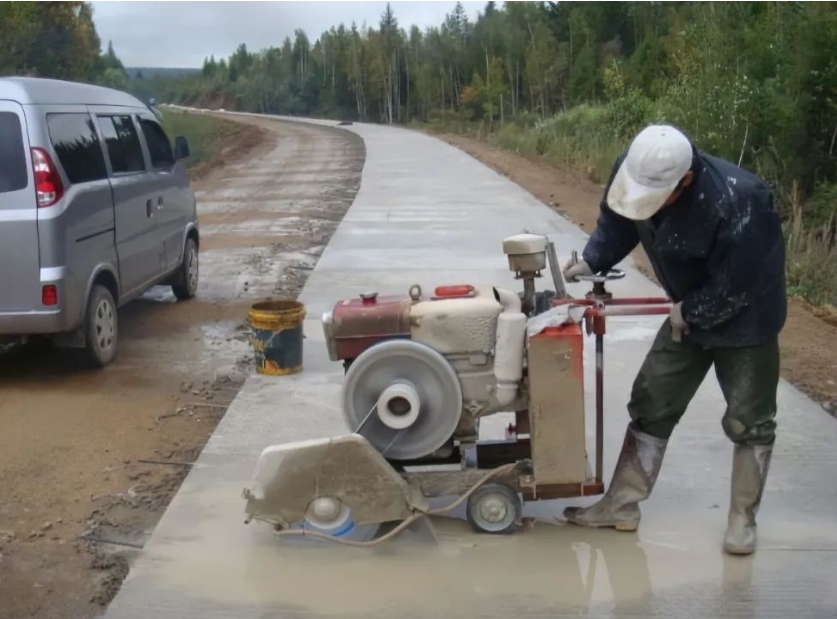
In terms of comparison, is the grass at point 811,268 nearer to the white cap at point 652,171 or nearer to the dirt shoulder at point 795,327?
the dirt shoulder at point 795,327

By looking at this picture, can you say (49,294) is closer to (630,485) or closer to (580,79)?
(630,485)

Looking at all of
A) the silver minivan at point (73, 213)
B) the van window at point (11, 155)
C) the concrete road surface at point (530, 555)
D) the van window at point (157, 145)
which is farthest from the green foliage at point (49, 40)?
the concrete road surface at point (530, 555)

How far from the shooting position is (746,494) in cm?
430

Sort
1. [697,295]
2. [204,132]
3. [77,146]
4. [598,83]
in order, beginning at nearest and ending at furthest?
[697,295] → [77,146] → [598,83] → [204,132]

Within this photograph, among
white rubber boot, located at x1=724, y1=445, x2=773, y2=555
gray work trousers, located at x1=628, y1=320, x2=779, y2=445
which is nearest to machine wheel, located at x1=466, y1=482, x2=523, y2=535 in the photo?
gray work trousers, located at x1=628, y1=320, x2=779, y2=445

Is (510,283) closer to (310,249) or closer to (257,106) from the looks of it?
(310,249)

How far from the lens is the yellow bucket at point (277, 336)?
6766 mm

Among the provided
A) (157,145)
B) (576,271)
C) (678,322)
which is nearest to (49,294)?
(157,145)

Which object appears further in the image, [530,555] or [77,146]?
[77,146]

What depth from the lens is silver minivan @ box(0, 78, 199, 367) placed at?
629 cm

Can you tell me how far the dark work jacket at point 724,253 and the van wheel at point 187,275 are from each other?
5.85m

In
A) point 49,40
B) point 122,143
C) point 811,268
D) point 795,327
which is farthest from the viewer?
point 49,40

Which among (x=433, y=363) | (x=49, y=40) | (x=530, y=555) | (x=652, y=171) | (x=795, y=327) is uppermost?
(x=49, y=40)

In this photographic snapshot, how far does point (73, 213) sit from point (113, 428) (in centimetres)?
140
